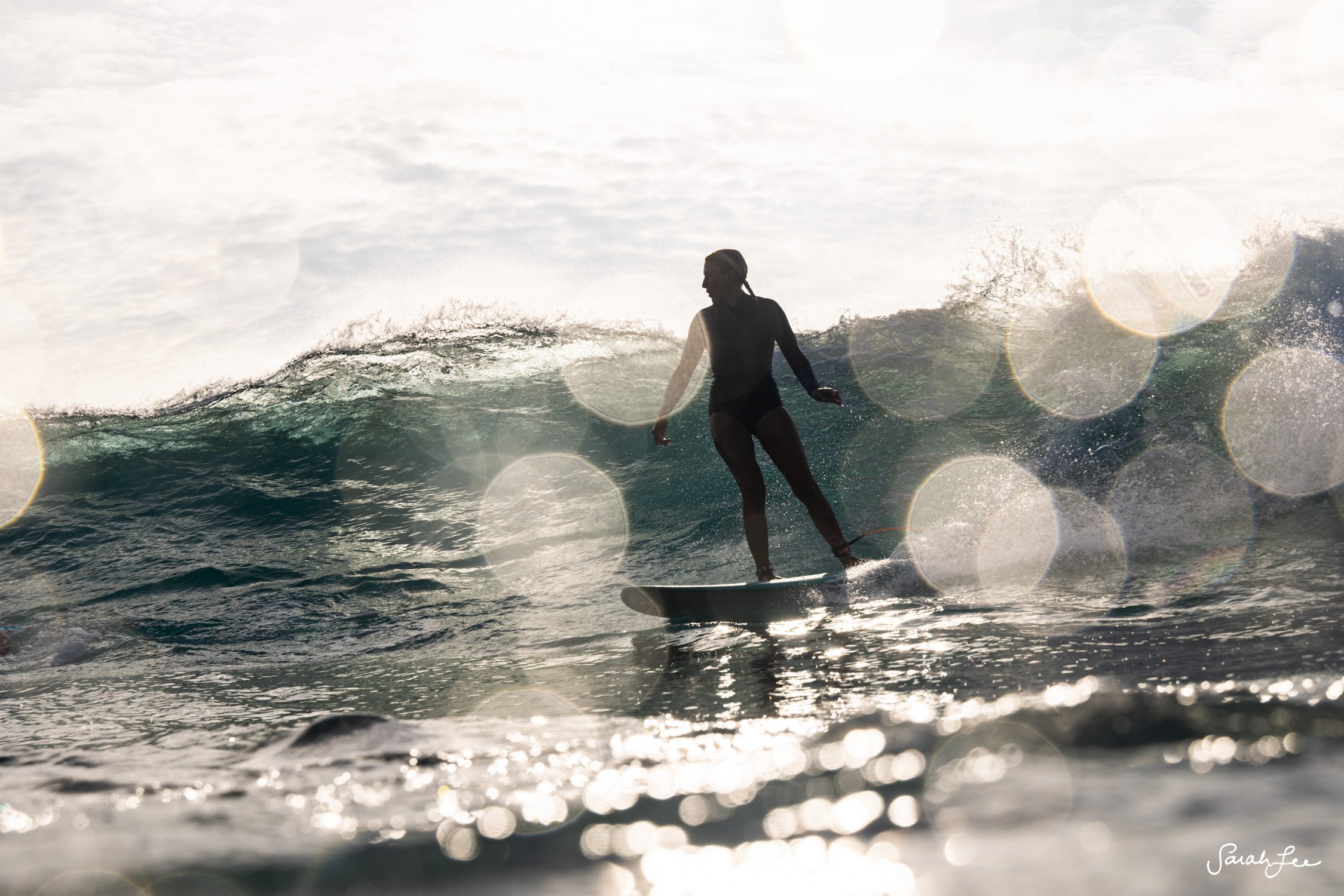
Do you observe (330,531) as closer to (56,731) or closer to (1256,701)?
(56,731)

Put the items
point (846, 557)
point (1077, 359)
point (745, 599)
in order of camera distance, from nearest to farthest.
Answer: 1. point (745, 599)
2. point (846, 557)
3. point (1077, 359)

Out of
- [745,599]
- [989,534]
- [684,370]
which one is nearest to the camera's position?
[745,599]

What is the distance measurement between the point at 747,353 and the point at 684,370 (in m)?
0.41

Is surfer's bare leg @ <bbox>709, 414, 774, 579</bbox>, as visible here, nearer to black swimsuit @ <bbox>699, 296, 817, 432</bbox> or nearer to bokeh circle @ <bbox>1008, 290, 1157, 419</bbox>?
black swimsuit @ <bbox>699, 296, 817, 432</bbox>

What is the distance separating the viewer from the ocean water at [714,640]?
1.32m

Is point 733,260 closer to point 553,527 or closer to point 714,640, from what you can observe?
point 714,640

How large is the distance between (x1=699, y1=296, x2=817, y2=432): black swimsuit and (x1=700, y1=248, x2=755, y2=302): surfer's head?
0.09 m

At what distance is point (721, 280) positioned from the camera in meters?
4.83

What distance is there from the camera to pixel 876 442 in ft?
31.6

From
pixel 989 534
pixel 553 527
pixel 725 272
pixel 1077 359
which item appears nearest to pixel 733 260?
pixel 725 272

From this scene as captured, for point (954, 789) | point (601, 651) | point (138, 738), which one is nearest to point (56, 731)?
point (138, 738)

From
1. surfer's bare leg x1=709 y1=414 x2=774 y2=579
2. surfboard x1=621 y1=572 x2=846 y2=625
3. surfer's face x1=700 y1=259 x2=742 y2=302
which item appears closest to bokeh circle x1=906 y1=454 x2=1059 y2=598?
surfboard x1=621 y1=572 x2=846 y2=625

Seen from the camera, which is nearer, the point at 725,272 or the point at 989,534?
the point at 725,272

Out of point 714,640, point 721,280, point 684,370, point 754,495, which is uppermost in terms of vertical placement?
point 721,280
